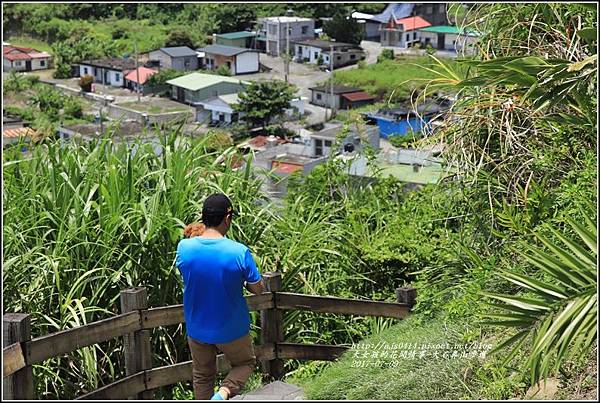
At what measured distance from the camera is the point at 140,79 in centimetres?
4831

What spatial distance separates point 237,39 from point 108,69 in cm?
867

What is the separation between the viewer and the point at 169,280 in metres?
4.75

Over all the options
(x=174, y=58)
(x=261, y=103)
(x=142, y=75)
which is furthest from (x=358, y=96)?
(x=174, y=58)

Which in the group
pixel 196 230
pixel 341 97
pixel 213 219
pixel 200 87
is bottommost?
pixel 341 97

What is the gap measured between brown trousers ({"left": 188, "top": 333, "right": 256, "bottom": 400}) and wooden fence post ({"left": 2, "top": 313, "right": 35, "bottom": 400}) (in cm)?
68

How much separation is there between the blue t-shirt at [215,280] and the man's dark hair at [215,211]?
0.24 feet

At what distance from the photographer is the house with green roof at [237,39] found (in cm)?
5469

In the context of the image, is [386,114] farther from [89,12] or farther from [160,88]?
[89,12]

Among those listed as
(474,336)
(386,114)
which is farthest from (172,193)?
(386,114)

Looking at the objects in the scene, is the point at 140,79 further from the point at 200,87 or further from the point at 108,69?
the point at 200,87

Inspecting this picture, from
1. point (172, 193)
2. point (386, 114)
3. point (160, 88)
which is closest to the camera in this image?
point (172, 193)

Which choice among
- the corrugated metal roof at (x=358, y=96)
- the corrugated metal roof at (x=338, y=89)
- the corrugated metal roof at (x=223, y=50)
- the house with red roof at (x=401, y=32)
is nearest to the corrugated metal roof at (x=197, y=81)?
the corrugated metal roof at (x=338, y=89)

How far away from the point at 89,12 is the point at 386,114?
35617 mm

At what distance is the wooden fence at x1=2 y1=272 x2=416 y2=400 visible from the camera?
11.5 ft
